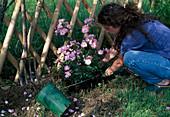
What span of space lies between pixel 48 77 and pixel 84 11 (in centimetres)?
128

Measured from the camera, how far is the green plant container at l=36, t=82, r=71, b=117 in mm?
1751

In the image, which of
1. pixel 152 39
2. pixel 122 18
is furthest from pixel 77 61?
pixel 152 39

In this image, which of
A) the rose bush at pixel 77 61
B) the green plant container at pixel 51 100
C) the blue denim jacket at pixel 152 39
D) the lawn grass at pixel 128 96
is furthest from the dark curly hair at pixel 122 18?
the green plant container at pixel 51 100

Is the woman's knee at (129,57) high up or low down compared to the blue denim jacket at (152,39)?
down

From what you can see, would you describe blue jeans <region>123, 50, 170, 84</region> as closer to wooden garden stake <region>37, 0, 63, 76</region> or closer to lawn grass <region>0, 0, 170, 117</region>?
lawn grass <region>0, 0, 170, 117</region>

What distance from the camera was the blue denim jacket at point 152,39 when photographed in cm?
188

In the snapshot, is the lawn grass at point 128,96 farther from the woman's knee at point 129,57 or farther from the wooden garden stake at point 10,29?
the woman's knee at point 129,57

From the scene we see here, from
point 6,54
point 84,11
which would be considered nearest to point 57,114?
point 6,54

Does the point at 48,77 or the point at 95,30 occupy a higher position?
the point at 95,30

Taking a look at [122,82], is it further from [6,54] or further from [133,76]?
[6,54]

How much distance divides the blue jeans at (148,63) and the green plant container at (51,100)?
812 millimetres

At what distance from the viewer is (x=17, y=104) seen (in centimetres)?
204

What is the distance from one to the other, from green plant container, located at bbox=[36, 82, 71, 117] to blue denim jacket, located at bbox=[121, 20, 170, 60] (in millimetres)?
850

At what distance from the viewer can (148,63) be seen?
1991 mm
